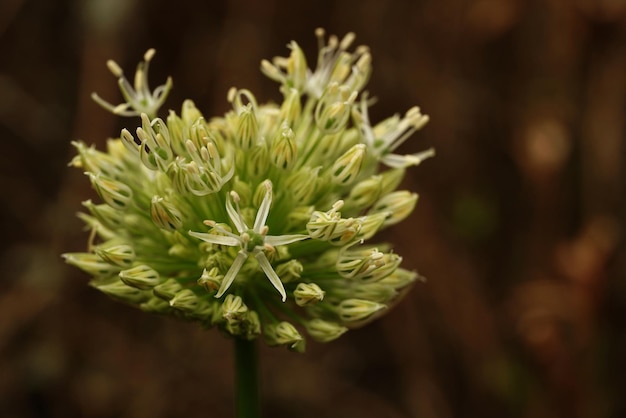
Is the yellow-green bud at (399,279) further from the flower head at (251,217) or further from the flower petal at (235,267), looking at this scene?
the flower petal at (235,267)

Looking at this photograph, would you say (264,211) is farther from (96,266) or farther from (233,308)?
(96,266)

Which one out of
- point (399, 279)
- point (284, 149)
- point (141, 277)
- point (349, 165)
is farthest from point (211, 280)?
point (399, 279)

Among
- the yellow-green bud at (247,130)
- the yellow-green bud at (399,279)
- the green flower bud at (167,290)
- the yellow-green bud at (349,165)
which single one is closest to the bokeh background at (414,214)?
the yellow-green bud at (399,279)

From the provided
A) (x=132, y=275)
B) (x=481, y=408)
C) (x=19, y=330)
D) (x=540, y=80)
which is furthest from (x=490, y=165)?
(x=132, y=275)

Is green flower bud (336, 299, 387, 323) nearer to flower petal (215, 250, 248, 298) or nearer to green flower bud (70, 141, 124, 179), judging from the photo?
flower petal (215, 250, 248, 298)

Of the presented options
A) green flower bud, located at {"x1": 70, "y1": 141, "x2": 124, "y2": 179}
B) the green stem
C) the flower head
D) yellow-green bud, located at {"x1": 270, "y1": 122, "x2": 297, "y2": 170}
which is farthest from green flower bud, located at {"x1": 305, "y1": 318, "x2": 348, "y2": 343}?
green flower bud, located at {"x1": 70, "y1": 141, "x2": 124, "y2": 179}

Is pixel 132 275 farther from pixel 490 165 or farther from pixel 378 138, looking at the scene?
pixel 490 165
